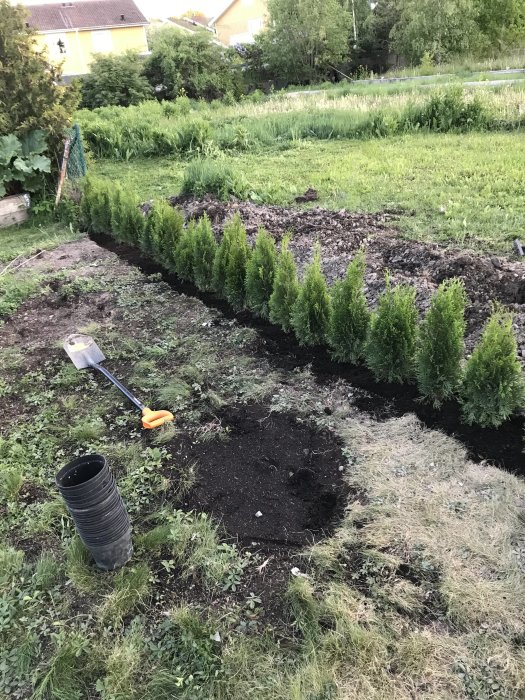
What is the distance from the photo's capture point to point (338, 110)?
51.9 feet

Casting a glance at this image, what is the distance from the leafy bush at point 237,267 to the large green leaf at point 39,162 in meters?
5.80

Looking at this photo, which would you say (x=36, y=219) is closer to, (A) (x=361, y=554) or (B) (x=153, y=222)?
(B) (x=153, y=222)

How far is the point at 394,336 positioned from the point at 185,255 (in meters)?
3.27

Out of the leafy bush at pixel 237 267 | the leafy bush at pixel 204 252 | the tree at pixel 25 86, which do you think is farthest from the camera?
the tree at pixel 25 86

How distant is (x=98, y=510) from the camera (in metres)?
2.57

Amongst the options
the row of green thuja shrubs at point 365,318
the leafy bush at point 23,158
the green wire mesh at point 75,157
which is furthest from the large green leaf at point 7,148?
the row of green thuja shrubs at point 365,318

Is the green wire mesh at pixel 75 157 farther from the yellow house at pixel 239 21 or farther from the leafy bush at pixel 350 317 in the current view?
the yellow house at pixel 239 21

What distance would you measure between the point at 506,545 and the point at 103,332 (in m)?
4.37

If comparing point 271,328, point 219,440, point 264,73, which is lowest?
point 219,440

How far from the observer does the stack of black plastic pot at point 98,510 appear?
2.51m

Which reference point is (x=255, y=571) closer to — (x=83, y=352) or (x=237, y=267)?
(x=83, y=352)

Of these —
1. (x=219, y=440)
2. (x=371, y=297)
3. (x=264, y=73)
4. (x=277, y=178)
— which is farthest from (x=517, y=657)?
(x=264, y=73)

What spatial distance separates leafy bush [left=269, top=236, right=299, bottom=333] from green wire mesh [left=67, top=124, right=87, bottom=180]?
689 cm

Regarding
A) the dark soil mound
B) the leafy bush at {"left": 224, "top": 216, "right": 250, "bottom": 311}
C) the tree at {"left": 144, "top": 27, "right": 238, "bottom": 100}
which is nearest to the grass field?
the dark soil mound
